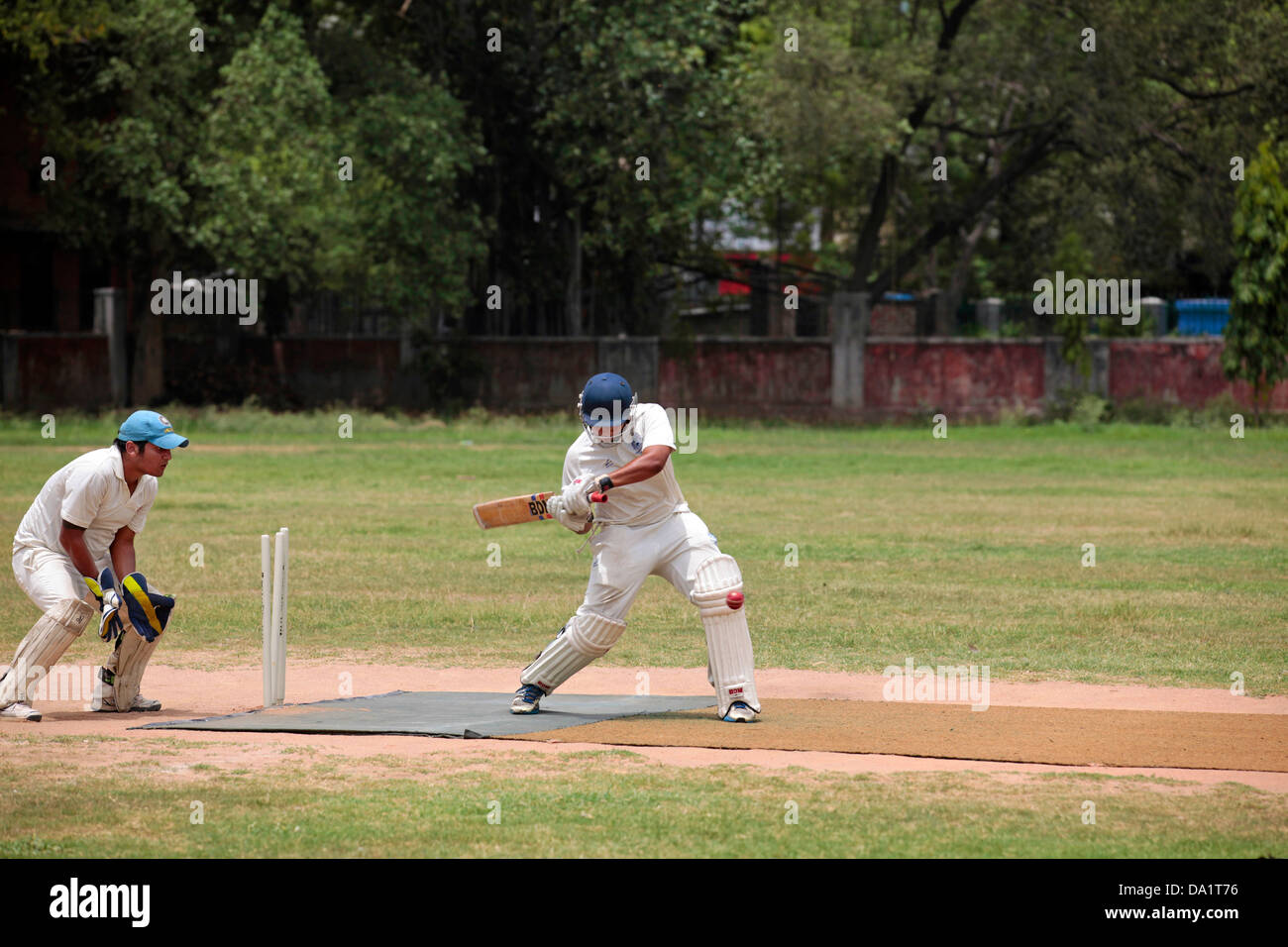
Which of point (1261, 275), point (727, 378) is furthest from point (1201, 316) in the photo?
point (727, 378)

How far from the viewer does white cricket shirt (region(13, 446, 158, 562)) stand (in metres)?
11.1

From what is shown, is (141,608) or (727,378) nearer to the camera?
(141,608)

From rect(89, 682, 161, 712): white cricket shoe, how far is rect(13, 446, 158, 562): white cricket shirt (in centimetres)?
85

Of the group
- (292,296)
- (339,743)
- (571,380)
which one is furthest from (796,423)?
(339,743)

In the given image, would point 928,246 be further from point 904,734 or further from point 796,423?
point 904,734

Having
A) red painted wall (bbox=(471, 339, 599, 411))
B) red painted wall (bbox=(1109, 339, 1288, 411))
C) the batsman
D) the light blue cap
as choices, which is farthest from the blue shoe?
red painted wall (bbox=(1109, 339, 1288, 411))

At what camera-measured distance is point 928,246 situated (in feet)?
171

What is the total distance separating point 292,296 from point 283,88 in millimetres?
9130

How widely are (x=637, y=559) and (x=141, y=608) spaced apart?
121 inches

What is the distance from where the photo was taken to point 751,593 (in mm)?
17547

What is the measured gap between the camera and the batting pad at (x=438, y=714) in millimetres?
10578

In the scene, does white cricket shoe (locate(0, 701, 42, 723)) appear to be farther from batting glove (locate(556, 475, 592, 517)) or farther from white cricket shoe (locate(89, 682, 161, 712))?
batting glove (locate(556, 475, 592, 517))

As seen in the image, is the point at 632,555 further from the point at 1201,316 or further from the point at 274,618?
the point at 1201,316

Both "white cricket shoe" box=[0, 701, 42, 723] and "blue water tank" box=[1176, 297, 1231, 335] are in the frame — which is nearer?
"white cricket shoe" box=[0, 701, 42, 723]
